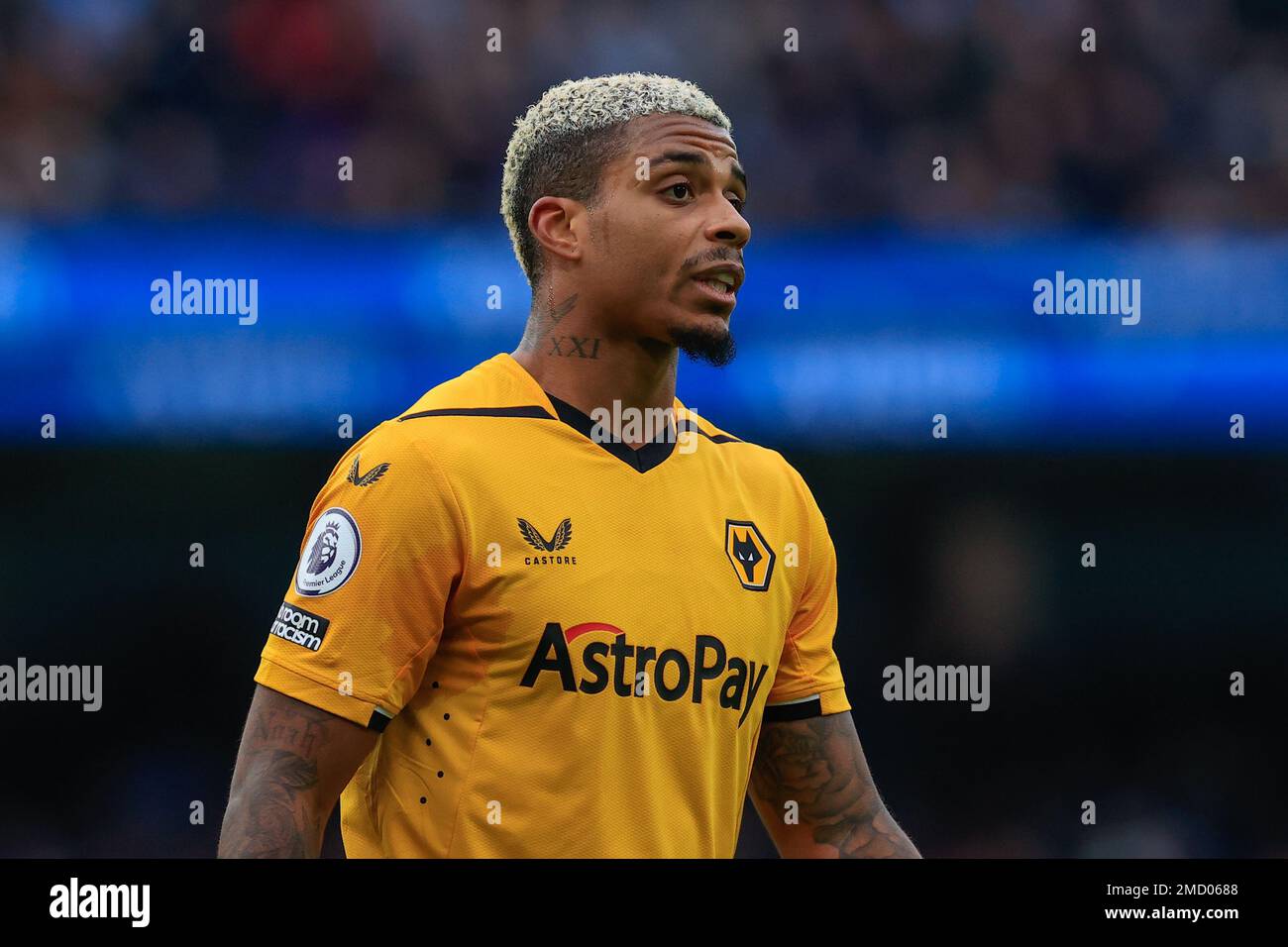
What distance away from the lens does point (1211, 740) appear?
6.77m

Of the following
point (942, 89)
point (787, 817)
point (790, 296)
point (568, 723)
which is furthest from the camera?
point (942, 89)

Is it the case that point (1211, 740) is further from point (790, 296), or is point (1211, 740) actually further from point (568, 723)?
point (568, 723)

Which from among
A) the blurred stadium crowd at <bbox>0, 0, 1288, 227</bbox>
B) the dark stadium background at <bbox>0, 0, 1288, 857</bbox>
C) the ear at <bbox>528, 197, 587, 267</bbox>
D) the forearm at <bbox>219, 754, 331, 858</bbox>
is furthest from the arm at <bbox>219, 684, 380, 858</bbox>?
the blurred stadium crowd at <bbox>0, 0, 1288, 227</bbox>

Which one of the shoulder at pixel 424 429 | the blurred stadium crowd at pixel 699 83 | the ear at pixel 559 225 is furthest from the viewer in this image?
the blurred stadium crowd at pixel 699 83

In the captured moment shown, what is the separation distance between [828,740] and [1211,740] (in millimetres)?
4442

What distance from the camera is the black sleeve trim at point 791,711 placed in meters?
2.96

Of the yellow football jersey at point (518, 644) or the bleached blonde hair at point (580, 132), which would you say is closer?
the yellow football jersey at point (518, 644)

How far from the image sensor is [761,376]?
242 inches

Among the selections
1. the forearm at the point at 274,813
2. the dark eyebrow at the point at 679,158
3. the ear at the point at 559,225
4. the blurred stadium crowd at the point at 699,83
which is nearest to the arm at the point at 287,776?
the forearm at the point at 274,813

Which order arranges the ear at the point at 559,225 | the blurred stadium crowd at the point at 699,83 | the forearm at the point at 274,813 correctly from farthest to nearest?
the blurred stadium crowd at the point at 699,83 → the ear at the point at 559,225 → the forearm at the point at 274,813

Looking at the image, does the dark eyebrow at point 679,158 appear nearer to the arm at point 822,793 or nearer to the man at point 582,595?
the man at point 582,595

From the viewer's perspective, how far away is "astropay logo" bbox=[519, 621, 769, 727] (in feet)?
8.51

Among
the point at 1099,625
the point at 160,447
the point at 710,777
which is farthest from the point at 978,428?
the point at 710,777

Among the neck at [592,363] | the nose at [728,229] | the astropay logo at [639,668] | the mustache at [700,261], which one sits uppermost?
the nose at [728,229]
